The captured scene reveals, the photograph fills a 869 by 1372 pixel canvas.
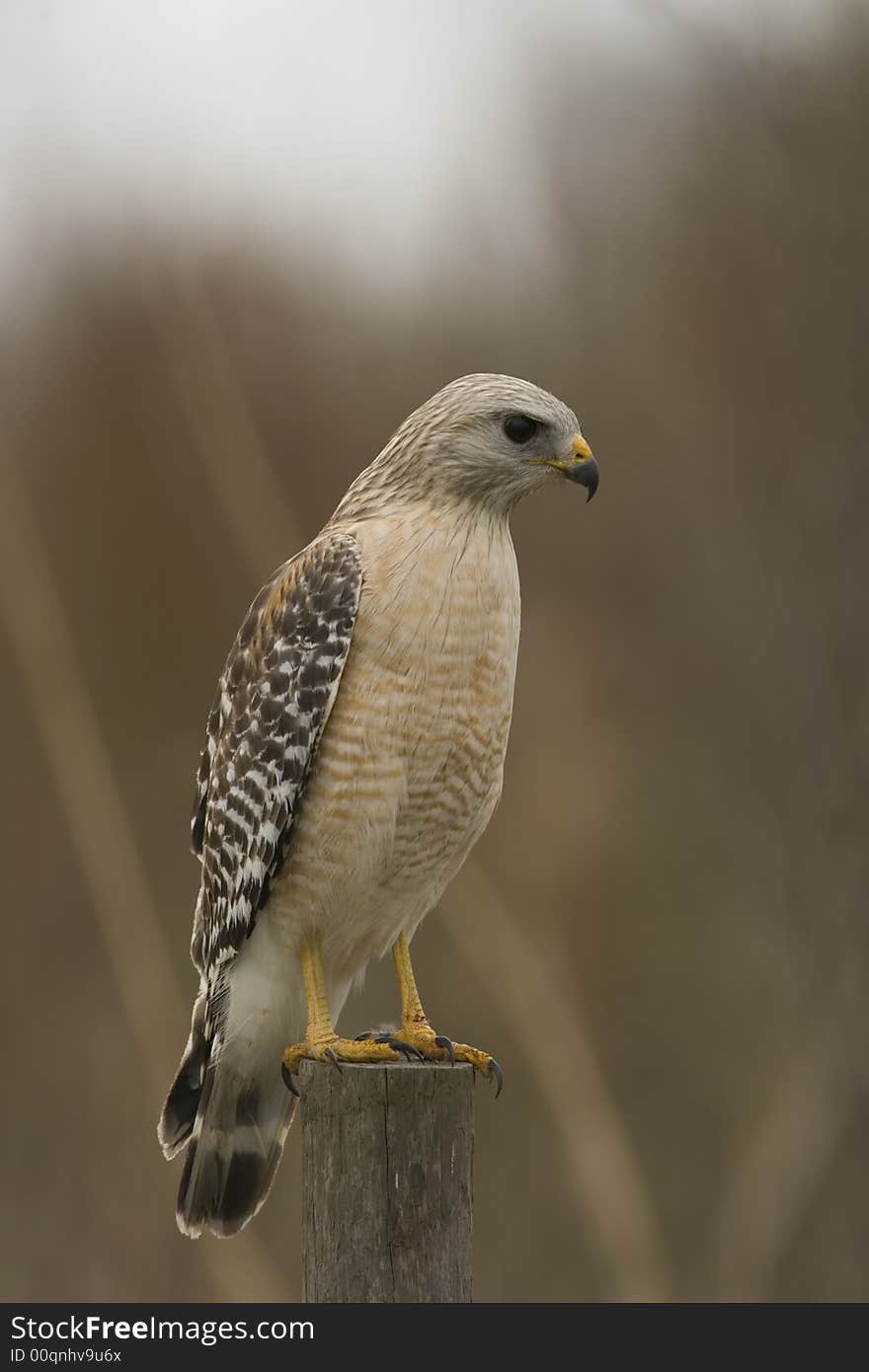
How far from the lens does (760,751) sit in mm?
6844

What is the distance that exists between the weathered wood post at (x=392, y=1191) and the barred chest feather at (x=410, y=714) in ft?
1.75

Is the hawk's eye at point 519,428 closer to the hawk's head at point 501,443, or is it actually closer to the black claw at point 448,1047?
the hawk's head at point 501,443

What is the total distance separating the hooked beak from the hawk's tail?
1.41m

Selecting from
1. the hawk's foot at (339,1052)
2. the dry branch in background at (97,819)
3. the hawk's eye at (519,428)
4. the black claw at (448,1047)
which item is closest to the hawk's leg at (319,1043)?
the hawk's foot at (339,1052)

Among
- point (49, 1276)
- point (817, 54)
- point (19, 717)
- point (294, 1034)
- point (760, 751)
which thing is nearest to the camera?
point (294, 1034)

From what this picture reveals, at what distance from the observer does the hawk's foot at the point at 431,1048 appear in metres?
3.36

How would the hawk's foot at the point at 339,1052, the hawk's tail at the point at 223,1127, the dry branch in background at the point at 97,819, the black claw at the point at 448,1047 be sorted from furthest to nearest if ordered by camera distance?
the dry branch in background at the point at 97,819 → the hawk's tail at the point at 223,1127 → the black claw at the point at 448,1047 → the hawk's foot at the point at 339,1052

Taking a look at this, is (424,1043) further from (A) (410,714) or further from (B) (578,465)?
(B) (578,465)

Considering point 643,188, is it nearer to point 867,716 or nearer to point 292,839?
point 867,716

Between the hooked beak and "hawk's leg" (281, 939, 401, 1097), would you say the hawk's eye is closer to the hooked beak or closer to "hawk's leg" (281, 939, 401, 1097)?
the hooked beak

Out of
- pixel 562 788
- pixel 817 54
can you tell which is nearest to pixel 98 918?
pixel 562 788

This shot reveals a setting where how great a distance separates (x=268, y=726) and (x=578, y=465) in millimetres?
854

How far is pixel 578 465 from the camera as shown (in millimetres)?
3359

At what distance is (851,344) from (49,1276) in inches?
185
